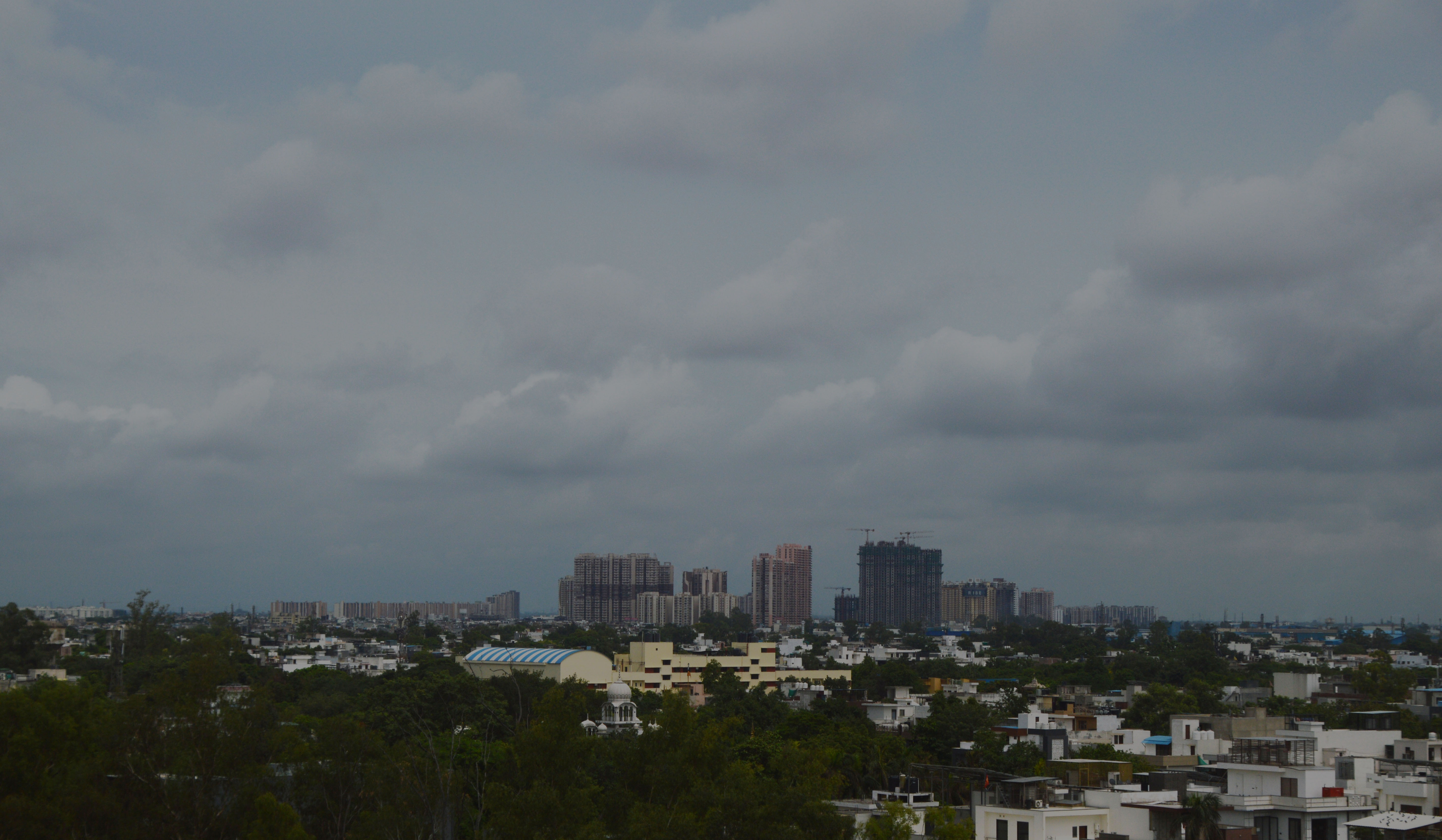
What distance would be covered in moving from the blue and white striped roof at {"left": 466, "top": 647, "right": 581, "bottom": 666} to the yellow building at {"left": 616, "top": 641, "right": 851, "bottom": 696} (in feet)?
12.8

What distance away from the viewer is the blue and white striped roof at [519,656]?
67.6 meters

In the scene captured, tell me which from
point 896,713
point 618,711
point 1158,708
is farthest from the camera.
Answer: point 896,713

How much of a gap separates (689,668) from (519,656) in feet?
33.6

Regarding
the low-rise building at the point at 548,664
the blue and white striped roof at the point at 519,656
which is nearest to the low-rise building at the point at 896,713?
the low-rise building at the point at 548,664

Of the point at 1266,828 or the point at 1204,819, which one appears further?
the point at 1266,828

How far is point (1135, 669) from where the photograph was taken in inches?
3199

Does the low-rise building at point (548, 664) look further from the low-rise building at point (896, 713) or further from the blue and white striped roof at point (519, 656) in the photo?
the low-rise building at point (896, 713)

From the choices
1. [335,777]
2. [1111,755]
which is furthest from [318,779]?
[1111,755]

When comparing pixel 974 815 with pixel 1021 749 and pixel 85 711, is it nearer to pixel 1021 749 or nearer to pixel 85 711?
pixel 1021 749

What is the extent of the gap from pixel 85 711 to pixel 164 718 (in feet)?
6.79

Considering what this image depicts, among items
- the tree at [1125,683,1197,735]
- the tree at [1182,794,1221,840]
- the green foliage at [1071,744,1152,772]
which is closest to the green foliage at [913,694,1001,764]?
the green foliage at [1071,744,1152,772]

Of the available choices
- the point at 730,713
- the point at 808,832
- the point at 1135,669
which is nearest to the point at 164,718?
the point at 808,832

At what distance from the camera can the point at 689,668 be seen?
75.9m

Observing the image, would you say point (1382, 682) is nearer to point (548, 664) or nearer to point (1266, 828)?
point (1266, 828)
